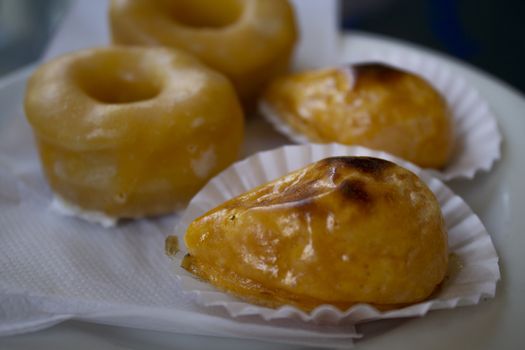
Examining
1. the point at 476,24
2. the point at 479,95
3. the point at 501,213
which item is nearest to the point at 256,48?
the point at 479,95

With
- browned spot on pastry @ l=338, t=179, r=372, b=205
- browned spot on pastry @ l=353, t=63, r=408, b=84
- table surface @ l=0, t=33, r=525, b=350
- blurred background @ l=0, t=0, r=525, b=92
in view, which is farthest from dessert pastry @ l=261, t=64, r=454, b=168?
blurred background @ l=0, t=0, r=525, b=92

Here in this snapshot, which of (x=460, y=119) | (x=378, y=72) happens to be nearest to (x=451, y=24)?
(x=460, y=119)

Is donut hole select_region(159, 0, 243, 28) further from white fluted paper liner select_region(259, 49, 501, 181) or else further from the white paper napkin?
the white paper napkin

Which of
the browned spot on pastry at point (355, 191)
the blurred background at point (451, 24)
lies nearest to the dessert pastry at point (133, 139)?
the browned spot on pastry at point (355, 191)

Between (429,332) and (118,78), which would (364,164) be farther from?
(118,78)

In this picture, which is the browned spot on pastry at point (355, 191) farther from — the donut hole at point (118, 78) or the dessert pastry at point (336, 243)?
the donut hole at point (118, 78)

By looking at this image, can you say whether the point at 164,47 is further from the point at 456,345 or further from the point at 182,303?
the point at 456,345
